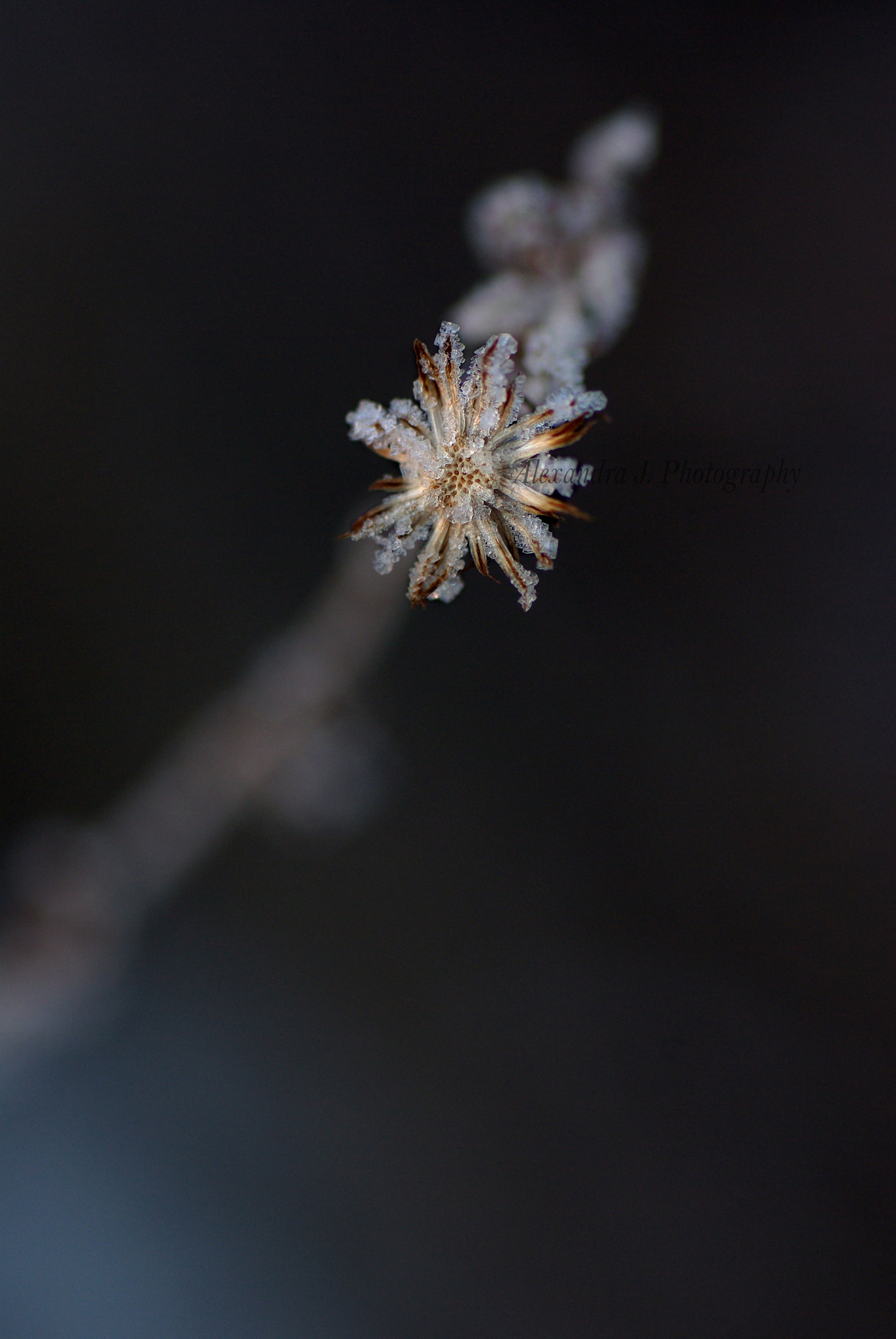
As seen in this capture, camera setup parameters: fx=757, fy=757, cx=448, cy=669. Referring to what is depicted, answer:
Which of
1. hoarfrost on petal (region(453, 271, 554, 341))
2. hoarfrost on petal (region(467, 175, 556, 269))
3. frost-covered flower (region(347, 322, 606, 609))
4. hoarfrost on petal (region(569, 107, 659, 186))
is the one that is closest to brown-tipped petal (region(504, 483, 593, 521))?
frost-covered flower (region(347, 322, 606, 609))

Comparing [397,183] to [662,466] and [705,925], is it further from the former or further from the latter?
[705,925]

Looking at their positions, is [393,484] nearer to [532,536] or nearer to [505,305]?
[532,536]

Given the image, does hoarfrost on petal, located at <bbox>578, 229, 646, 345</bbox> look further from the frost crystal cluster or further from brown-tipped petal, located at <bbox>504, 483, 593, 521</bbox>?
brown-tipped petal, located at <bbox>504, 483, 593, 521</bbox>

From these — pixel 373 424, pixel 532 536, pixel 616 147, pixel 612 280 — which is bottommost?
pixel 532 536

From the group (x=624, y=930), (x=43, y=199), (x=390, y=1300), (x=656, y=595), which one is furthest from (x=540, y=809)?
(x=43, y=199)

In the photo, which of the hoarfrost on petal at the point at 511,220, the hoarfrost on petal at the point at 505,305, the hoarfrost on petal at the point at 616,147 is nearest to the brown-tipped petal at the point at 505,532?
the hoarfrost on petal at the point at 505,305

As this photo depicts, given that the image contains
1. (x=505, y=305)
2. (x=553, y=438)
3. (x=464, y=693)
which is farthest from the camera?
(x=464, y=693)

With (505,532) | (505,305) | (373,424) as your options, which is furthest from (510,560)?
(505,305)
